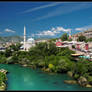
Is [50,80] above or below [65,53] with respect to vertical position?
below

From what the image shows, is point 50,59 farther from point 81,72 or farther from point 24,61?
point 81,72

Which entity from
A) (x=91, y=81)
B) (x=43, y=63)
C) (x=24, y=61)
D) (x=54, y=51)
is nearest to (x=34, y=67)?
(x=43, y=63)

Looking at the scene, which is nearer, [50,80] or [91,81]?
[91,81]

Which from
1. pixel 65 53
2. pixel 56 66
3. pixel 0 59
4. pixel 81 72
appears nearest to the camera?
pixel 81 72

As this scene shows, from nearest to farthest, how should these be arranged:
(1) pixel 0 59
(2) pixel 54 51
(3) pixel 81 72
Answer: (3) pixel 81 72, (2) pixel 54 51, (1) pixel 0 59

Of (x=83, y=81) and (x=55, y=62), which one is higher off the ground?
(x=55, y=62)

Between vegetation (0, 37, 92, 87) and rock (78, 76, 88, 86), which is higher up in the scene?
vegetation (0, 37, 92, 87)

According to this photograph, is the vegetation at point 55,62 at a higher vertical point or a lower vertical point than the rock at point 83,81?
higher

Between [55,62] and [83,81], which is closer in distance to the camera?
[83,81]

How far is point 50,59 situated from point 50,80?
2752 mm

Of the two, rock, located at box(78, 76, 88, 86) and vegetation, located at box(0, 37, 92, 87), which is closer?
rock, located at box(78, 76, 88, 86)

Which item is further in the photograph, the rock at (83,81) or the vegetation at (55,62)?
the vegetation at (55,62)

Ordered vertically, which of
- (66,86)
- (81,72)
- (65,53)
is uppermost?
(65,53)

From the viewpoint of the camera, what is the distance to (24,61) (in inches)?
405
